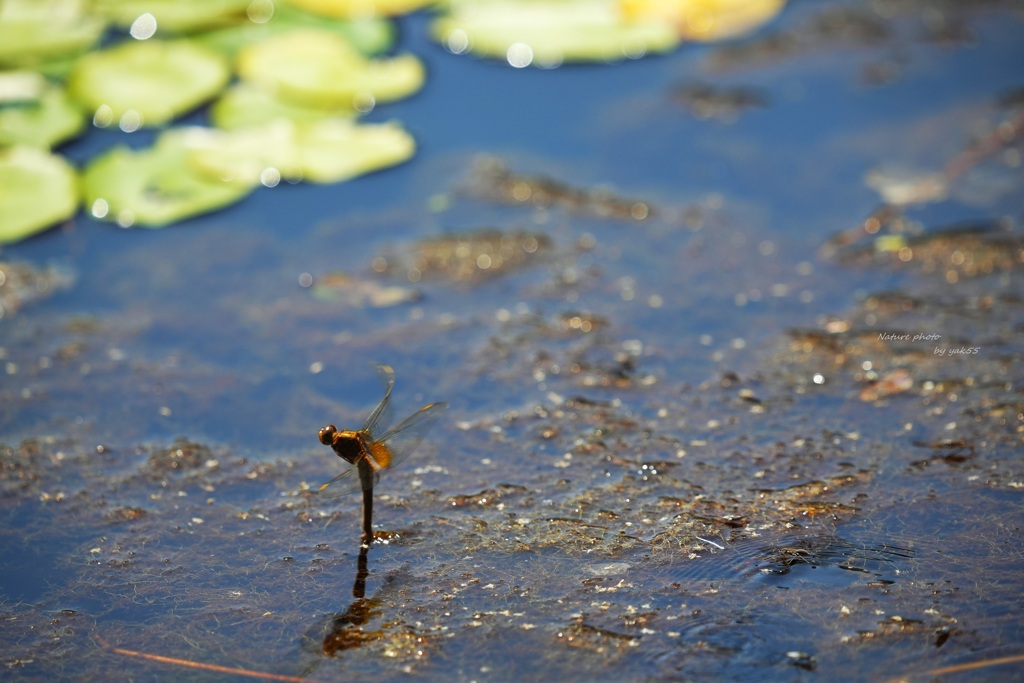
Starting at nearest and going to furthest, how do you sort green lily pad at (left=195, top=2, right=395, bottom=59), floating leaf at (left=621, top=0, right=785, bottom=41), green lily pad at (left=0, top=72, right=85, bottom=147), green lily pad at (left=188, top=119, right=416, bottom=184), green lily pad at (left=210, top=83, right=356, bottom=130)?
green lily pad at (left=188, top=119, right=416, bottom=184) < green lily pad at (left=0, top=72, right=85, bottom=147) < green lily pad at (left=210, top=83, right=356, bottom=130) < green lily pad at (left=195, top=2, right=395, bottom=59) < floating leaf at (left=621, top=0, right=785, bottom=41)

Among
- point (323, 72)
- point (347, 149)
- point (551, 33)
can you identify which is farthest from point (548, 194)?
point (323, 72)

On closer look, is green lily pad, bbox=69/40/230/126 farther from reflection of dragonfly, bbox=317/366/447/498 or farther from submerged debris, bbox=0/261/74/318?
reflection of dragonfly, bbox=317/366/447/498

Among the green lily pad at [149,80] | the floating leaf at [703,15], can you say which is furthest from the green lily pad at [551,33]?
the green lily pad at [149,80]

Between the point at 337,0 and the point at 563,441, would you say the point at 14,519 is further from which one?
the point at 337,0

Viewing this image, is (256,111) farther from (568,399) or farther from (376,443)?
(376,443)

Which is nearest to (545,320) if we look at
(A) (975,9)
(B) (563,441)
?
(B) (563,441)

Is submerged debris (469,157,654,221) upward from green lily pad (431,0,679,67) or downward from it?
downward

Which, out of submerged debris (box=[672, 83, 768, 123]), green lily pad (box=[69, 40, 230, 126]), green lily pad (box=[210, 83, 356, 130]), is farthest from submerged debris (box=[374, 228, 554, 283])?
green lily pad (box=[69, 40, 230, 126])
